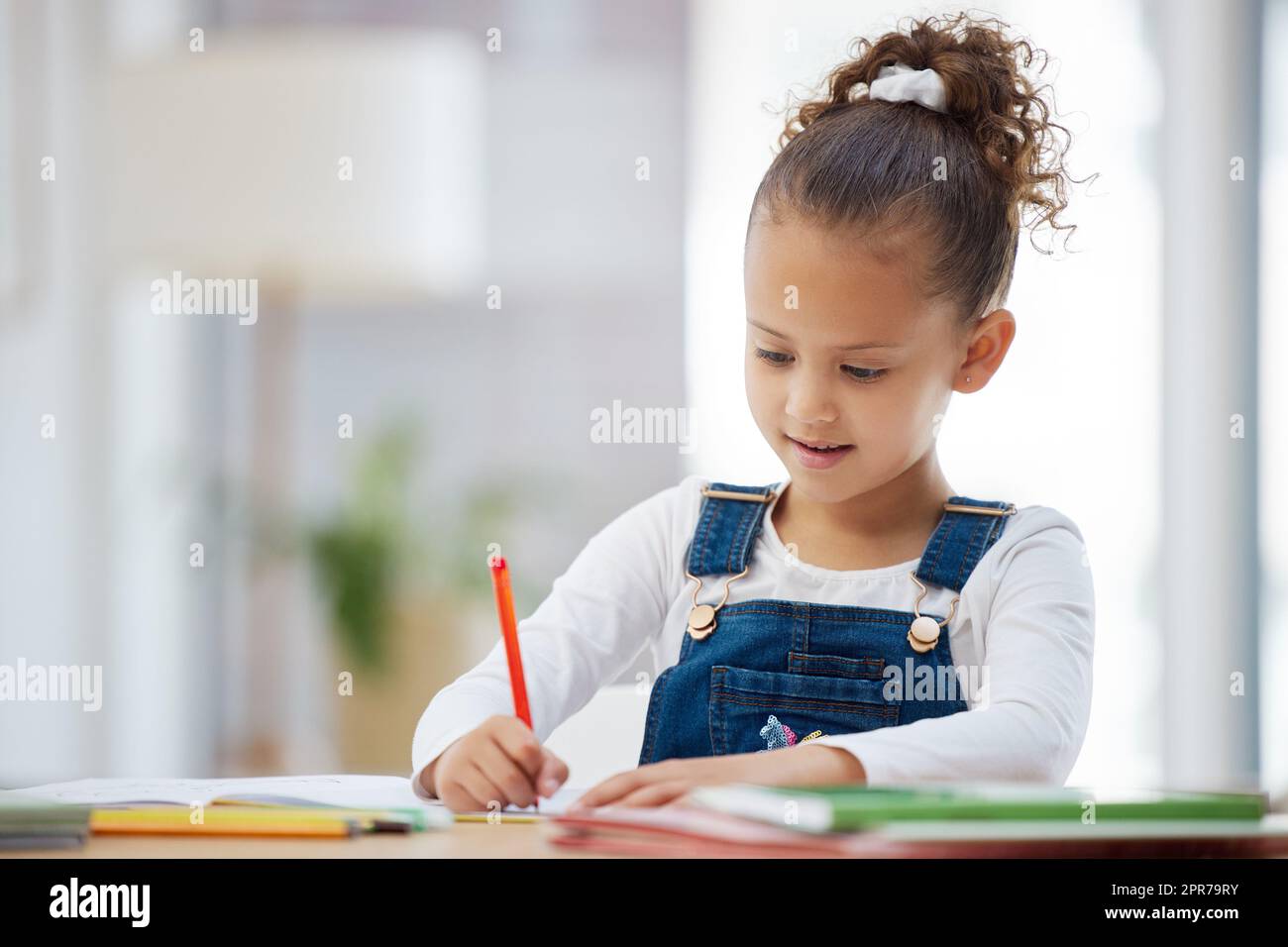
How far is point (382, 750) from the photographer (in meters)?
2.41

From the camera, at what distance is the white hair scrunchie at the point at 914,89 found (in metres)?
0.88

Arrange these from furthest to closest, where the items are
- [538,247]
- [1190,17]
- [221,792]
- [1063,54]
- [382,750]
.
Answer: [538,247], [382,750], [1063,54], [1190,17], [221,792]

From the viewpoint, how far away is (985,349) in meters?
0.89

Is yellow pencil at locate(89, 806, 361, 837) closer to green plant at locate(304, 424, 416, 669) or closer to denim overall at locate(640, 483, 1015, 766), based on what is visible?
denim overall at locate(640, 483, 1015, 766)

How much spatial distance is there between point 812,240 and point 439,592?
1740 mm

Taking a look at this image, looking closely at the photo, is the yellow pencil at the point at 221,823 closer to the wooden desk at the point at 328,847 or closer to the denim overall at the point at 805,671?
the wooden desk at the point at 328,847

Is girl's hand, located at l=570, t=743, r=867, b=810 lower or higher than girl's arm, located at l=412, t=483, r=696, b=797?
lower

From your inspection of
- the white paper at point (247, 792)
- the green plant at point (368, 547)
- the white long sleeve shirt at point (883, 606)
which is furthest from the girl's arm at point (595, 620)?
the green plant at point (368, 547)

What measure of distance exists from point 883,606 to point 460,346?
200 centimetres

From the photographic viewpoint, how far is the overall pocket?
809mm

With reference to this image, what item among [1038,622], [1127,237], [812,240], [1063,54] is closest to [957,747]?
[1038,622]

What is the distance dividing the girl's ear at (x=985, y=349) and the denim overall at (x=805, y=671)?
77mm

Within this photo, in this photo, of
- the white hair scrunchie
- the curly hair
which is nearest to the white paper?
the curly hair
